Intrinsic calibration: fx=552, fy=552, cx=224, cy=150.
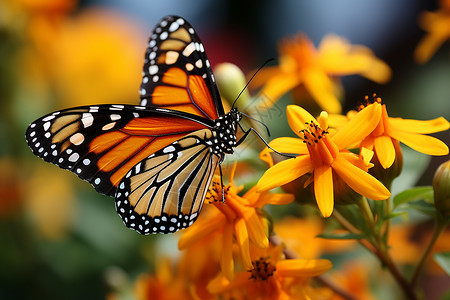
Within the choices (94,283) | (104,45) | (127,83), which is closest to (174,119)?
(94,283)

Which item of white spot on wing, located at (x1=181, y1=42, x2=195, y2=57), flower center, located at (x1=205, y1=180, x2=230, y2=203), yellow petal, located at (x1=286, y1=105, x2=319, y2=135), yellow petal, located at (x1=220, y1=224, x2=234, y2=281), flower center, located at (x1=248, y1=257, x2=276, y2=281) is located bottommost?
flower center, located at (x1=248, y1=257, x2=276, y2=281)

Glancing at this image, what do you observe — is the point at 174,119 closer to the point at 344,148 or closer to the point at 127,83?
the point at 344,148

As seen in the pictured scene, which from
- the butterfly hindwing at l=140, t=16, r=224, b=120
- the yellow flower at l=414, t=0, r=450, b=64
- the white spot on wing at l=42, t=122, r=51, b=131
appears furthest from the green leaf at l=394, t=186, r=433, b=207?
the yellow flower at l=414, t=0, r=450, b=64

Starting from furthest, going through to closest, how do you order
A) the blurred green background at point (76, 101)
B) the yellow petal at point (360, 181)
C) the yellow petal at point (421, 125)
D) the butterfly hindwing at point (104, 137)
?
the blurred green background at point (76, 101), the butterfly hindwing at point (104, 137), the yellow petal at point (421, 125), the yellow petal at point (360, 181)

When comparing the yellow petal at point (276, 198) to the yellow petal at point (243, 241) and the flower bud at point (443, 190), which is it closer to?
the yellow petal at point (243, 241)

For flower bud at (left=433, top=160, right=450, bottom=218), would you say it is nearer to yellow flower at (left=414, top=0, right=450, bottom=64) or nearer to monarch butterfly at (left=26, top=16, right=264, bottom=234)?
monarch butterfly at (left=26, top=16, right=264, bottom=234)

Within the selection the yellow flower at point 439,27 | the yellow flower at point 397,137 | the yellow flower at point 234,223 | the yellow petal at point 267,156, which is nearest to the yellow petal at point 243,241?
the yellow flower at point 234,223
